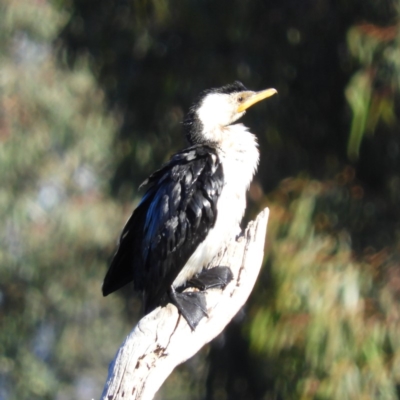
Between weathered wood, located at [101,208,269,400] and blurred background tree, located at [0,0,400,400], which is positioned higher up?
blurred background tree, located at [0,0,400,400]

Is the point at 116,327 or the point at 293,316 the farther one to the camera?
the point at 116,327

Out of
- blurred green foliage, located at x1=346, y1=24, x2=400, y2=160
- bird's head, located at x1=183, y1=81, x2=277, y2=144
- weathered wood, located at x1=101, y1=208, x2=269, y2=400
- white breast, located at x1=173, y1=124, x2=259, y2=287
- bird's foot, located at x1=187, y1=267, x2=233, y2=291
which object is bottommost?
weathered wood, located at x1=101, y1=208, x2=269, y2=400

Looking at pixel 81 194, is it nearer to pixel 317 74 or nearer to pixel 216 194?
pixel 317 74

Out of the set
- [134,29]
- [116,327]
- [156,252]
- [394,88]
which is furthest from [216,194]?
[116,327]

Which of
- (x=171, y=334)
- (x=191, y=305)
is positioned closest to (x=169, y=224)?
(x=191, y=305)

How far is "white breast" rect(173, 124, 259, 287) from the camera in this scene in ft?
11.5

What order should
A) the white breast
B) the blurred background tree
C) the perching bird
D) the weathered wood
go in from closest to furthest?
the weathered wood → the perching bird → the white breast → the blurred background tree

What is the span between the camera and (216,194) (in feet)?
11.3

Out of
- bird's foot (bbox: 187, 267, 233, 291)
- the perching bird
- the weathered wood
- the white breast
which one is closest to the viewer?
the weathered wood

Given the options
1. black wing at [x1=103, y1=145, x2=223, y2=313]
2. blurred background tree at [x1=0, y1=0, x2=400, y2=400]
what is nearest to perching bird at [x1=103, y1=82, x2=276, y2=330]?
black wing at [x1=103, y1=145, x2=223, y2=313]

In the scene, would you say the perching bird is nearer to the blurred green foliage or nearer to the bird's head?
the bird's head

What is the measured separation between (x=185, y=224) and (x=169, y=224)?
2.5 inches

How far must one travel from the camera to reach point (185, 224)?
3.40 m

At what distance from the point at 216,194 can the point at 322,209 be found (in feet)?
5.50
